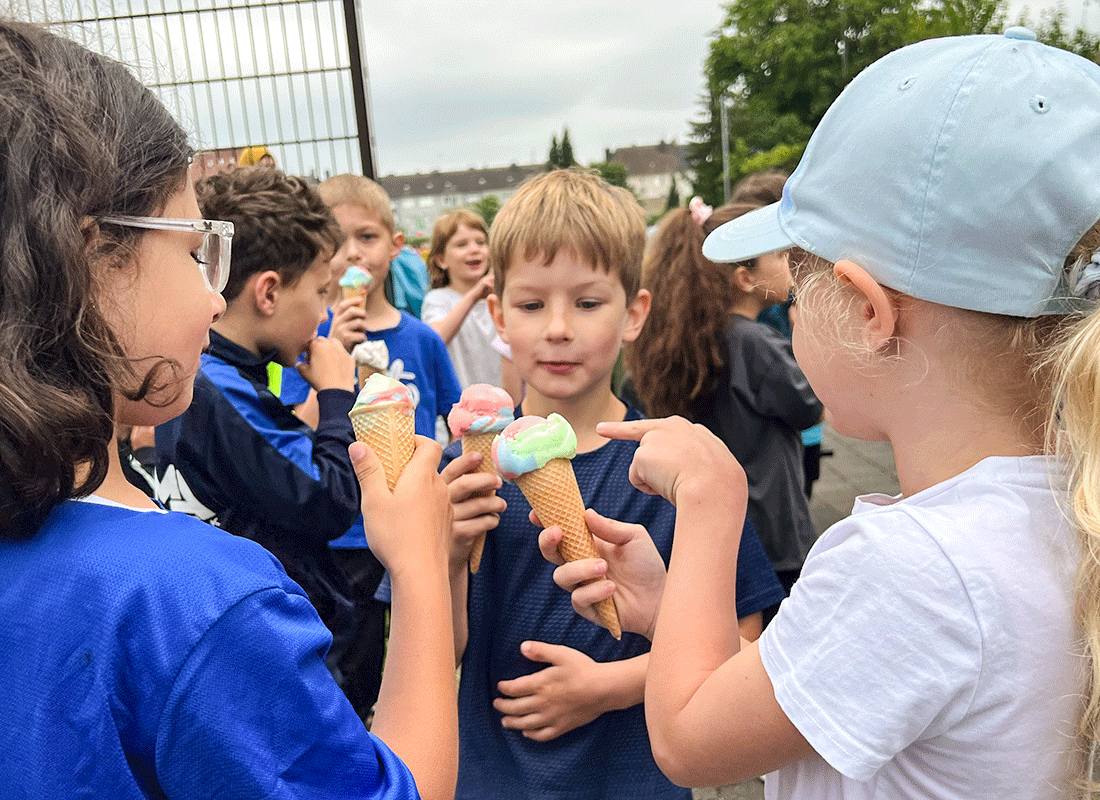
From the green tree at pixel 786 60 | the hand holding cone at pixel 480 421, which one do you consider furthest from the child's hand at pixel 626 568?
the green tree at pixel 786 60

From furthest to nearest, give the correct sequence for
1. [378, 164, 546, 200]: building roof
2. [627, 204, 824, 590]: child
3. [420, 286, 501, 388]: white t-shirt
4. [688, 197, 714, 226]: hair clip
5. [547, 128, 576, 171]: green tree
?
[378, 164, 546, 200]: building roof
[547, 128, 576, 171]: green tree
[420, 286, 501, 388]: white t-shirt
[688, 197, 714, 226]: hair clip
[627, 204, 824, 590]: child

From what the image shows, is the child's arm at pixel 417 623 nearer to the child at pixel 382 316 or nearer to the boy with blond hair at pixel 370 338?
the boy with blond hair at pixel 370 338

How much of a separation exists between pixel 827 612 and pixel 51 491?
932 mm

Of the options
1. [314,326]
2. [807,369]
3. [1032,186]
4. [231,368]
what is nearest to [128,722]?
[807,369]

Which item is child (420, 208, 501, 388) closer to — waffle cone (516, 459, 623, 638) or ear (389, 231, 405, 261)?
ear (389, 231, 405, 261)

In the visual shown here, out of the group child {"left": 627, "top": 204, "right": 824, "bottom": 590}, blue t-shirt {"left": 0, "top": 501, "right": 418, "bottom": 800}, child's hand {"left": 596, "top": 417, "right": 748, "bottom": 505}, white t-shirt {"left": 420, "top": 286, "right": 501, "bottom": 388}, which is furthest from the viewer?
white t-shirt {"left": 420, "top": 286, "right": 501, "bottom": 388}

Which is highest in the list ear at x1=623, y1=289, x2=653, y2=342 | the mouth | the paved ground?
ear at x1=623, y1=289, x2=653, y2=342

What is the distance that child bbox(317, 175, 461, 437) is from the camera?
380cm

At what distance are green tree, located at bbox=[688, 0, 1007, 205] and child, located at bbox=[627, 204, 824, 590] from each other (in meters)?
32.9

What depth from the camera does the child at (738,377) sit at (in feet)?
11.7

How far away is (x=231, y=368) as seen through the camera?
2.45 metres

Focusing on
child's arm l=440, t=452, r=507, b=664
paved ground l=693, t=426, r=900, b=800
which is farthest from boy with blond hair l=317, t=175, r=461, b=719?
paved ground l=693, t=426, r=900, b=800

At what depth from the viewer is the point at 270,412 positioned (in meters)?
2.47

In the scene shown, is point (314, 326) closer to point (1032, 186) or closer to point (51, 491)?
point (51, 491)
